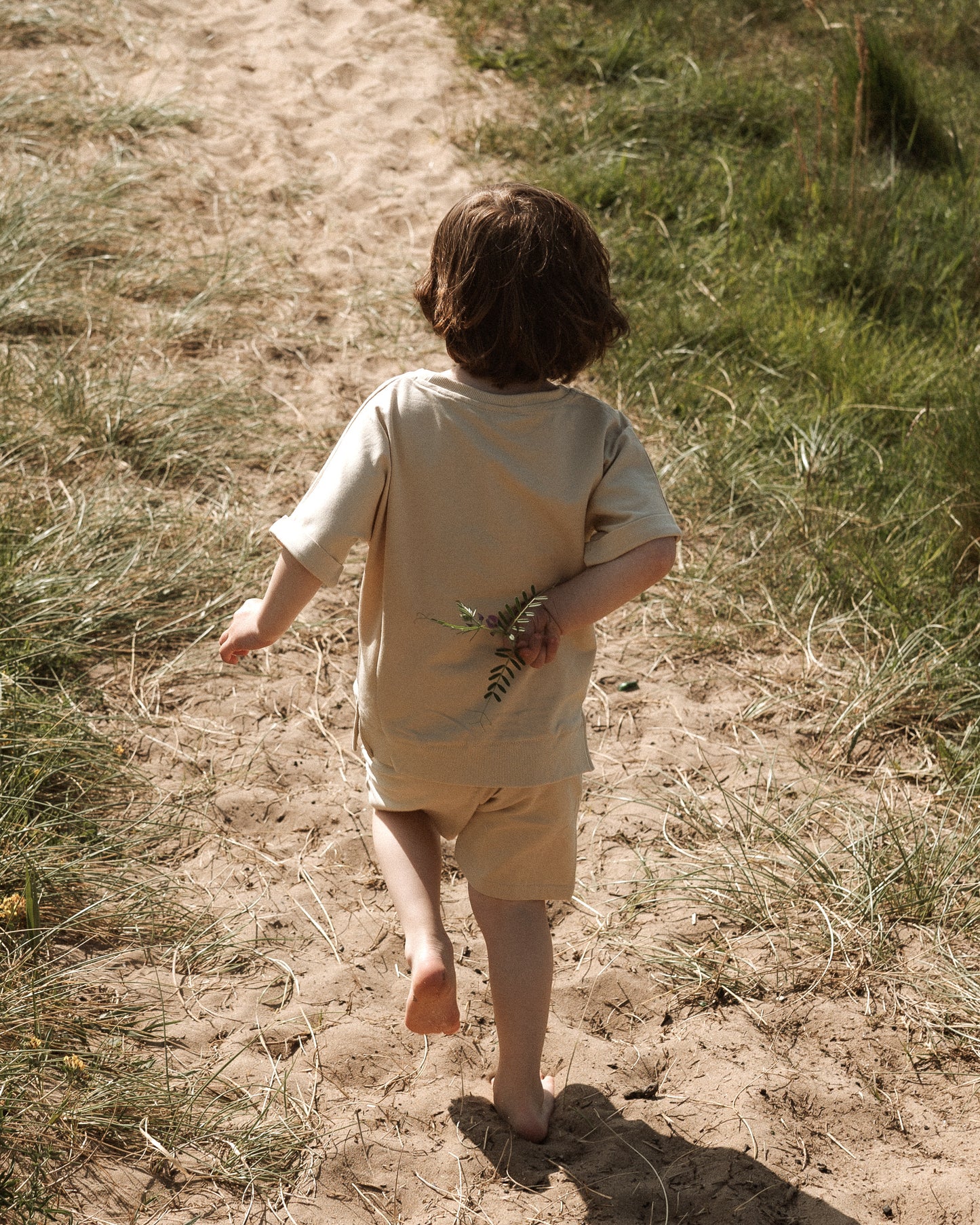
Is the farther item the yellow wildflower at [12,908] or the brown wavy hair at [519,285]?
the yellow wildflower at [12,908]

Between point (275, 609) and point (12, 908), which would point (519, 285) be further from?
point (12, 908)

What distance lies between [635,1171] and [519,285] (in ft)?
4.72

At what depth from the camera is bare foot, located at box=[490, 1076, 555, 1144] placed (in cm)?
204

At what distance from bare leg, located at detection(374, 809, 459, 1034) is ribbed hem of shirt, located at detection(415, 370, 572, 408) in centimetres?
70

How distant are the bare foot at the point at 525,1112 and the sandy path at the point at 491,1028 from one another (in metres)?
0.03

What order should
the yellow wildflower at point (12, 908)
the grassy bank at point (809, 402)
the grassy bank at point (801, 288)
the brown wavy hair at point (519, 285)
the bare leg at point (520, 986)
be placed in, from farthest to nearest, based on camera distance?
Result: the grassy bank at point (801, 288)
the grassy bank at point (809, 402)
the yellow wildflower at point (12, 908)
the bare leg at point (520, 986)
the brown wavy hair at point (519, 285)

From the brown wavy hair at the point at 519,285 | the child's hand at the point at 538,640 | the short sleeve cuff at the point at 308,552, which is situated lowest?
the child's hand at the point at 538,640

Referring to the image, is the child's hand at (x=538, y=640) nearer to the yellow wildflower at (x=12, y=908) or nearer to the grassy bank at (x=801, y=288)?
the yellow wildflower at (x=12, y=908)

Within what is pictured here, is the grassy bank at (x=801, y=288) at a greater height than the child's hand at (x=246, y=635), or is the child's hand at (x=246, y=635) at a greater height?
the child's hand at (x=246, y=635)

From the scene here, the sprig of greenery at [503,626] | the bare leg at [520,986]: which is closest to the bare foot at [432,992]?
the bare leg at [520,986]

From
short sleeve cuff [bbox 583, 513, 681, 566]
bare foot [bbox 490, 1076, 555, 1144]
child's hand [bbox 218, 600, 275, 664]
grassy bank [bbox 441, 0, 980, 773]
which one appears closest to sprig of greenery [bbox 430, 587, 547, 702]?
short sleeve cuff [bbox 583, 513, 681, 566]

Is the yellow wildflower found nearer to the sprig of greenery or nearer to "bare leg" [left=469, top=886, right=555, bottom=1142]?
"bare leg" [left=469, top=886, right=555, bottom=1142]

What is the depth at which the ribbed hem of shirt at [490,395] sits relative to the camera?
68.6 inches

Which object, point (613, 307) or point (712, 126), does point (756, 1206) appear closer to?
point (613, 307)
